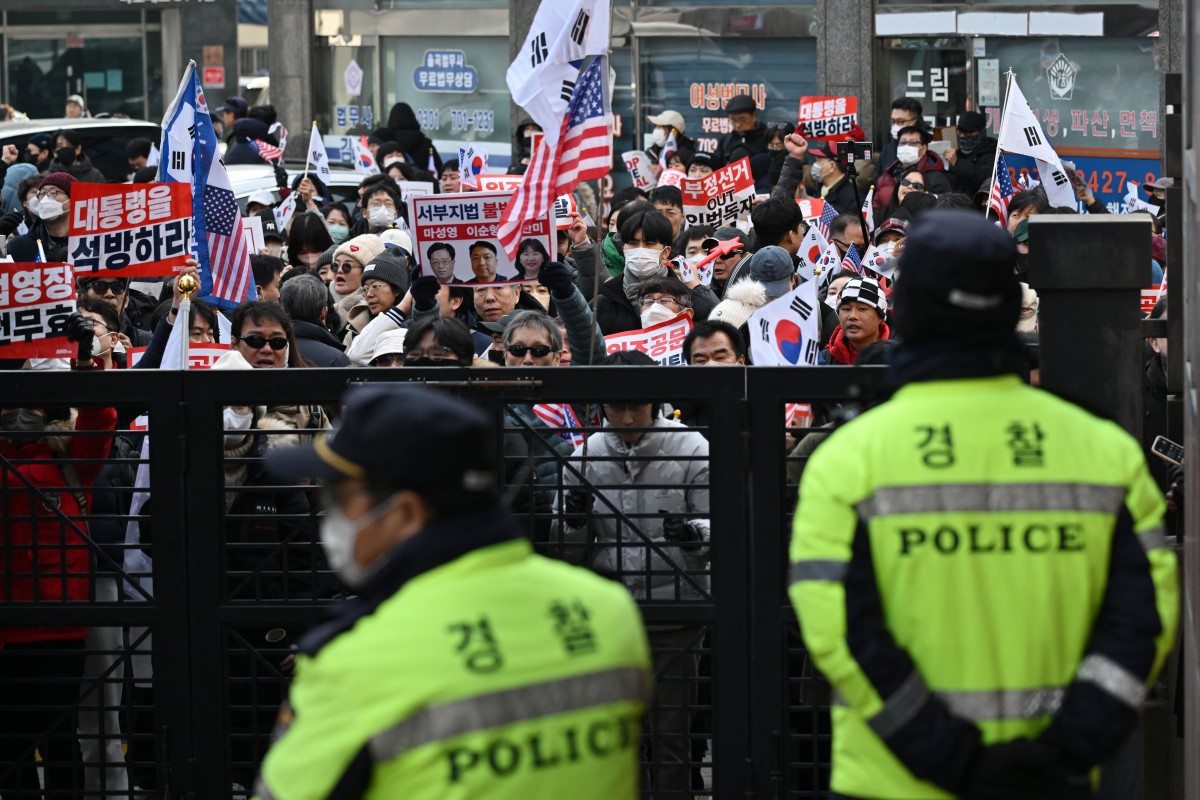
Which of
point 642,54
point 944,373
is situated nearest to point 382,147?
point 642,54

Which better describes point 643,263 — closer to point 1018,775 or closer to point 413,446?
point 1018,775

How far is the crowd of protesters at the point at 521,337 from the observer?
18.4 feet

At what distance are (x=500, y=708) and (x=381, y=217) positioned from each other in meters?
11.9

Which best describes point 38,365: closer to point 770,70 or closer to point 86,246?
point 86,246

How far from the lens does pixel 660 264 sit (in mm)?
11172

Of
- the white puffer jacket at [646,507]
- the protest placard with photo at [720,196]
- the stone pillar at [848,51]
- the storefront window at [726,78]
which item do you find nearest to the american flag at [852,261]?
the protest placard with photo at [720,196]

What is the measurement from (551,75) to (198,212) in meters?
2.06

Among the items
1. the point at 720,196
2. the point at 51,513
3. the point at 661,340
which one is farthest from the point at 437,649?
the point at 720,196

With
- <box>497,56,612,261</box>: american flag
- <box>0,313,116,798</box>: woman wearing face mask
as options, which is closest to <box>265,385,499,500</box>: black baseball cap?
<box>0,313,116,798</box>: woman wearing face mask

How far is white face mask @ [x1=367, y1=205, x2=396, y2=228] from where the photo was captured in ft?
47.1

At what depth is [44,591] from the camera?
21.1 ft

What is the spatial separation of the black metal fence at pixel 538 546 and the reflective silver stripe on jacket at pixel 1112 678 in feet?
5.96

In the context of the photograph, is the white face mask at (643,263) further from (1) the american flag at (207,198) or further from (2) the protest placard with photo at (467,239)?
(1) the american flag at (207,198)

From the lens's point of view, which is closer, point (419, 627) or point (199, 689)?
point (419, 627)
